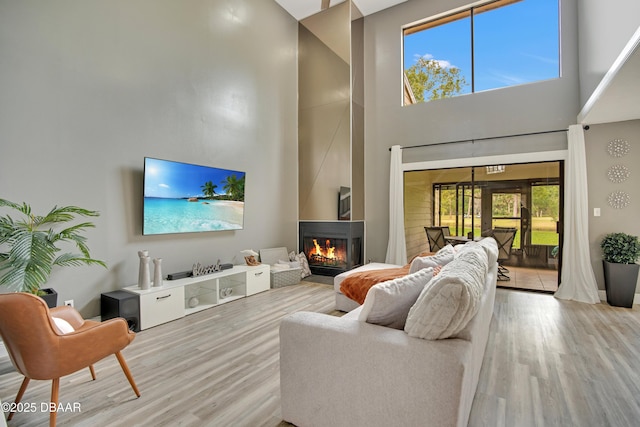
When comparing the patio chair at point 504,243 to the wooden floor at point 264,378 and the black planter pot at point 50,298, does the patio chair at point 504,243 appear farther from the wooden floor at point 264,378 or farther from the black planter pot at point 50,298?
the black planter pot at point 50,298

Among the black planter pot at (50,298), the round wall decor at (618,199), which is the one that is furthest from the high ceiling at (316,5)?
the black planter pot at (50,298)

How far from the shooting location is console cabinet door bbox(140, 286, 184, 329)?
3.22 m

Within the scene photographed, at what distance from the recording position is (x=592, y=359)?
2.56 metres

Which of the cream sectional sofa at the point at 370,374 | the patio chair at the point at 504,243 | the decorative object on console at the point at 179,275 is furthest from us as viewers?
the patio chair at the point at 504,243

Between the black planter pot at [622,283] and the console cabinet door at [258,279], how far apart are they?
469cm

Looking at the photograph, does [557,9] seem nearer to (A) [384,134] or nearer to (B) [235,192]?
(A) [384,134]

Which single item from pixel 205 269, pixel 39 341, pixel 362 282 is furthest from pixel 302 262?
pixel 39 341

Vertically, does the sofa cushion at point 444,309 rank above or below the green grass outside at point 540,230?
below

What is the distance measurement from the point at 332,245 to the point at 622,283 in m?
4.09

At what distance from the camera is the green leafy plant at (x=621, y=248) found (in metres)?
3.98

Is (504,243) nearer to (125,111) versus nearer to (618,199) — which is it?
(618,199)

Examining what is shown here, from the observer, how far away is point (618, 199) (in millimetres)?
4234

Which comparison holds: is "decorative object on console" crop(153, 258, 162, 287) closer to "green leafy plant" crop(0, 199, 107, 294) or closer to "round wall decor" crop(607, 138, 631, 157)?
"green leafy plant" crop(0, 199, 107, 294)

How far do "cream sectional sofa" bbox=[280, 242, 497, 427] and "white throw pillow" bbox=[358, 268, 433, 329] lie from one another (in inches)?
3.0
